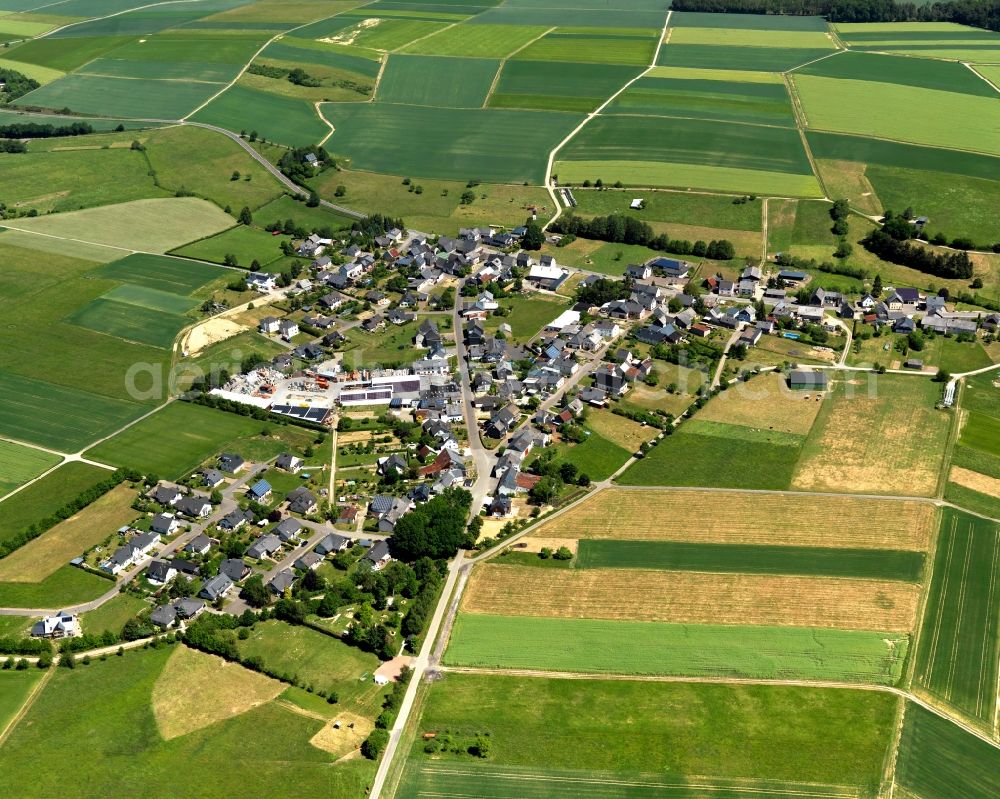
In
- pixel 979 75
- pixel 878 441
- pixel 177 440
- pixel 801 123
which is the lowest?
pixel 177 440

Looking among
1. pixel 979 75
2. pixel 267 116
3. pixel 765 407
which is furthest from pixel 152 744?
pixel 979 75

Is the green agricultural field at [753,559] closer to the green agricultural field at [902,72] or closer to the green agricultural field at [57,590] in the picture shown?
the green agricultural field at [57,590]

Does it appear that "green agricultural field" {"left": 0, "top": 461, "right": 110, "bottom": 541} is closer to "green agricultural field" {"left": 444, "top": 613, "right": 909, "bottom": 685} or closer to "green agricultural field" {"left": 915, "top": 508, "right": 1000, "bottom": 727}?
"green agricultural field" {"left": 444, "top": 613, "right": 909, "bottom": 685}

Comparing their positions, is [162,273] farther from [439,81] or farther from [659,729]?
[659,729]

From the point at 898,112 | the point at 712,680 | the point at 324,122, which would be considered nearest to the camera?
the point at 712,680

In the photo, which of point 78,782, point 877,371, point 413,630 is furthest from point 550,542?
point 877,371

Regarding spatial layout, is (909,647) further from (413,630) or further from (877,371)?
(877,371)

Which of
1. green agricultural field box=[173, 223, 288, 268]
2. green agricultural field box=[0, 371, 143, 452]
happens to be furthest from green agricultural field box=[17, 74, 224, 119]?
green agricultural field box=[0, 371, 143, 452]
